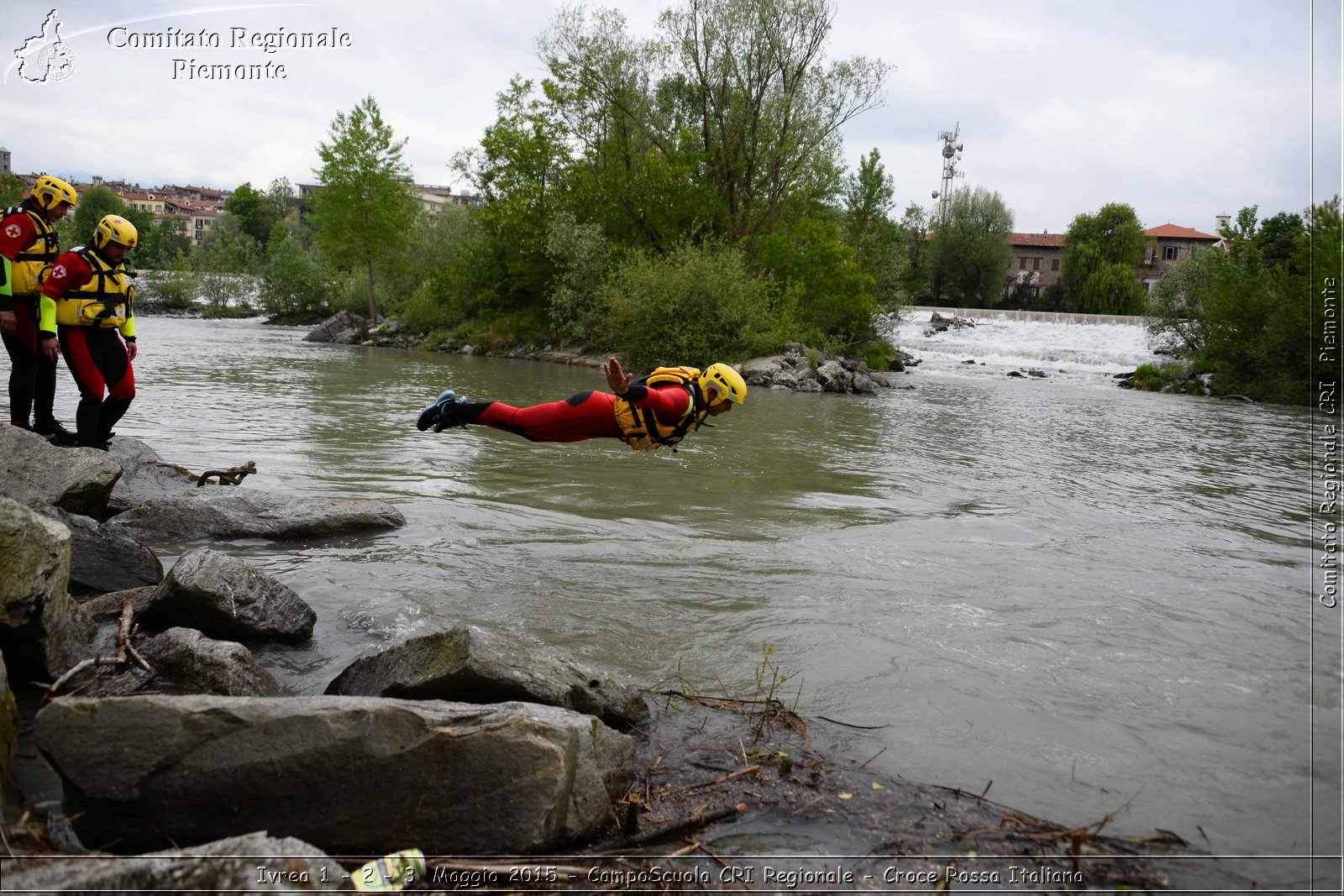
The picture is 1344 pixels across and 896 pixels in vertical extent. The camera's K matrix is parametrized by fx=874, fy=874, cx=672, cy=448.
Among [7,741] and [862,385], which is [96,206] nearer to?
[862,385]

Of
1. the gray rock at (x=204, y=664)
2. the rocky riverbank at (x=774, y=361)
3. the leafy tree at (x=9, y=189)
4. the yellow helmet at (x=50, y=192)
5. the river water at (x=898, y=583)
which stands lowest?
the river water at (x=898, y=583)

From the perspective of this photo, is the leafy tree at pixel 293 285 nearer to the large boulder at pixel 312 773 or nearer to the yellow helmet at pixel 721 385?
the yellow helmet at pixel 721 385

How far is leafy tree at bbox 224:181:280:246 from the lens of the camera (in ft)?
402

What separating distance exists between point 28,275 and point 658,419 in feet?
20.1

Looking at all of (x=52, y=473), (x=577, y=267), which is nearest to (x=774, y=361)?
(x=577, y=267)

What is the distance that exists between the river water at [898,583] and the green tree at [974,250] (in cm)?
6048

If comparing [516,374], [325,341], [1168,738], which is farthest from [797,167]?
[1168,738]

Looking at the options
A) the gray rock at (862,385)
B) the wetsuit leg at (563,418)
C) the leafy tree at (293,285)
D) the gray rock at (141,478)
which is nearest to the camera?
the wetsuit leg at (563,418)

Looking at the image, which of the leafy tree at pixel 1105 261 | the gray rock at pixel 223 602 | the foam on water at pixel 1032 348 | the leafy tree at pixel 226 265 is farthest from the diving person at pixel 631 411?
the leafy tree at pixel 1105 261

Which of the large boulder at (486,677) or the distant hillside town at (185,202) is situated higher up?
the distant hillside town at (185,202)

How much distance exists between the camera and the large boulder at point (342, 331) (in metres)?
46.2

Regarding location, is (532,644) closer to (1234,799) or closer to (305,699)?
(305,699)

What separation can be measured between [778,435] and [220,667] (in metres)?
14.7

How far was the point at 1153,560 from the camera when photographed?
30.2 feet
